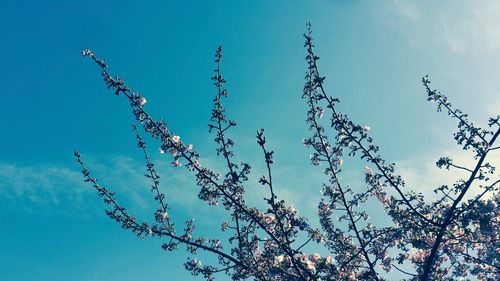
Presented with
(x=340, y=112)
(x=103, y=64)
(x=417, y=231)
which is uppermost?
(x=340, y=112)

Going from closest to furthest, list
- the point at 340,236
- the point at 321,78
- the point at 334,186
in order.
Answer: the point at 321,78 → the point at 334,186 → the point at 340,236

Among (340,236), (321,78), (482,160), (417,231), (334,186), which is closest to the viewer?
(482,160)

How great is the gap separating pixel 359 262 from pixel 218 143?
6.24 metres

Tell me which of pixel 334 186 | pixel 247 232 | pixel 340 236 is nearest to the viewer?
pixel 247 232

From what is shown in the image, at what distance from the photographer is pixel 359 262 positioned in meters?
11.2

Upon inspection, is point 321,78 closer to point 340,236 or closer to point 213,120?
point 213,120

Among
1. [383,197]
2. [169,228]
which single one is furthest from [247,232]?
[383,197]

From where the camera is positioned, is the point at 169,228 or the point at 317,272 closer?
the point at 317,272

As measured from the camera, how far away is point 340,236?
11375 mm

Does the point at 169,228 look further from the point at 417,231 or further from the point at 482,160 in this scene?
the point at 482,160

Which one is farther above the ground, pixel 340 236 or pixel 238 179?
pixel 340 236

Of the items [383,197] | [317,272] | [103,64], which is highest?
[383,197]

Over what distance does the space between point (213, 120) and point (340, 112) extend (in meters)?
2.85

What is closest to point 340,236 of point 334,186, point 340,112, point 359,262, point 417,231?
point 359,262
